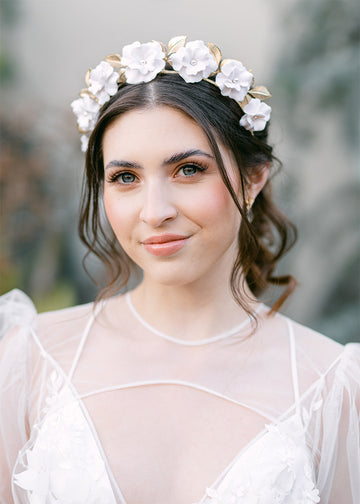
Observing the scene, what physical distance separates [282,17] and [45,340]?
9.89ft

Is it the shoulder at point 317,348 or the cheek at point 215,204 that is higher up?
the cheek at point 215,204

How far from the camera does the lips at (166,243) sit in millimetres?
1392

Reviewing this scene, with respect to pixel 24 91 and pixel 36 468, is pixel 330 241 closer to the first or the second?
pixel 24 91

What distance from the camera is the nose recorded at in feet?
4.43

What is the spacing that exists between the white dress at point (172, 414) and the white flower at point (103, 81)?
0.68 metres

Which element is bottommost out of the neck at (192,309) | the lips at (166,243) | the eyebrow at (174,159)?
the neck at (192,309)

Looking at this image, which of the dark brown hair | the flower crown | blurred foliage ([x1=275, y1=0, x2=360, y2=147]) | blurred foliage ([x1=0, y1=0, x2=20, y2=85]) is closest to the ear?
the dark brown hair

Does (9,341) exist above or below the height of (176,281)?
below

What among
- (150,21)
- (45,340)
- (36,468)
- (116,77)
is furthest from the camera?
(150,21)

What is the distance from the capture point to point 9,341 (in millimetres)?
1625

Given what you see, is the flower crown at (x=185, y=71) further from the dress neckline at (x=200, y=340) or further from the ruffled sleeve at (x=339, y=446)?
the ruffled sleeve at (x=339, y=446)

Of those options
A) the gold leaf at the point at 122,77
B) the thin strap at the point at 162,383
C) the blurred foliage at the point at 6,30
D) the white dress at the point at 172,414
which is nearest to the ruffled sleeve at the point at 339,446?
the white dress at the point at 172,414

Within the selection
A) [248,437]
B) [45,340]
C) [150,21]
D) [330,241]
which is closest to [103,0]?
[150,21]

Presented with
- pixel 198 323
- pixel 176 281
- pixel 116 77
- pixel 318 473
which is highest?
pixel 116 77
